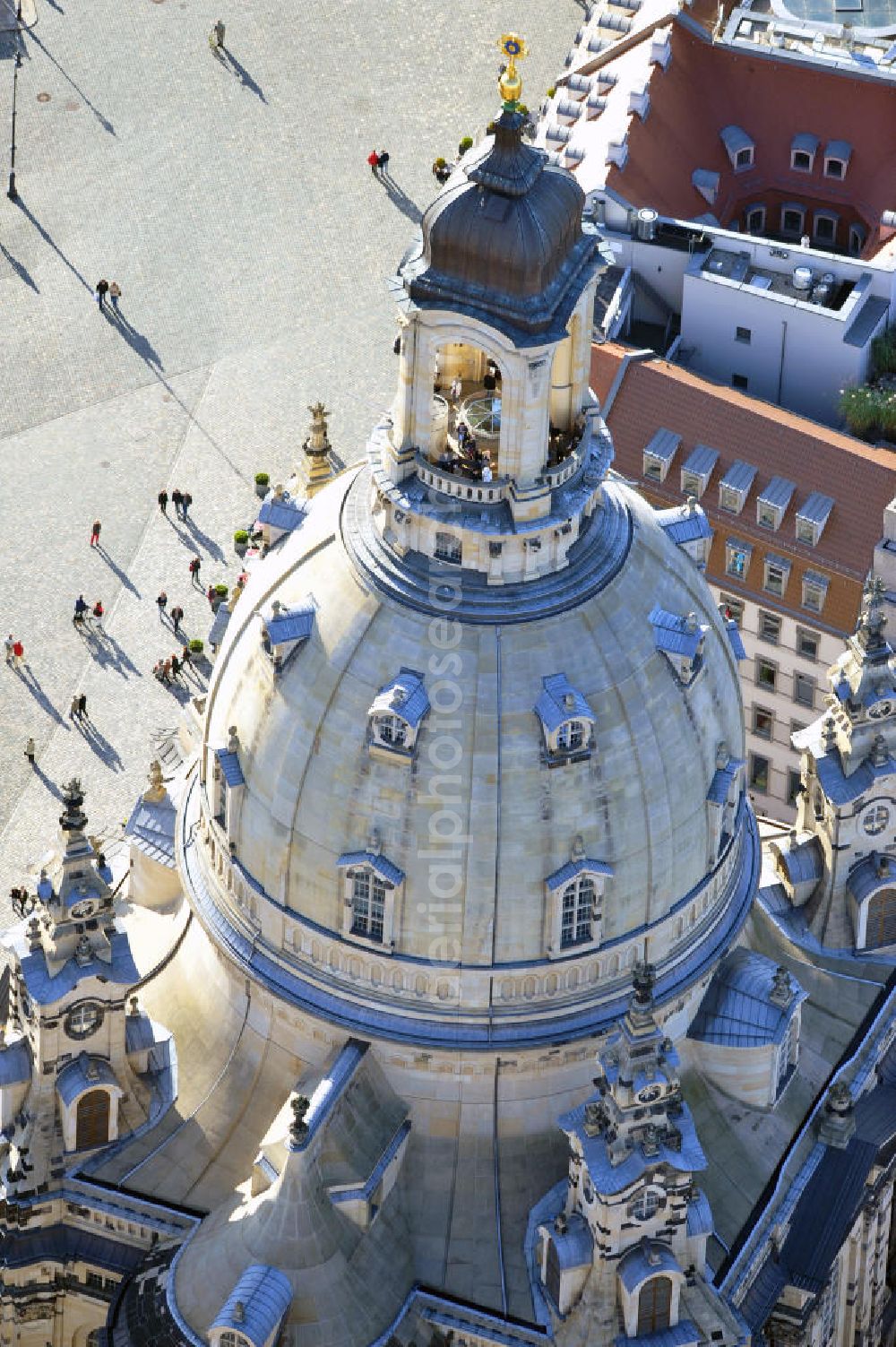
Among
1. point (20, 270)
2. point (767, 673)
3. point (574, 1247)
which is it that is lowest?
point (574, 1247)

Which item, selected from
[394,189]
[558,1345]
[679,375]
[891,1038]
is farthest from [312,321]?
[558,1345]

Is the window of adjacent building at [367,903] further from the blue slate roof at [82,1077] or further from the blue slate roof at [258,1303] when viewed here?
the blue slate roof at [258,1303]

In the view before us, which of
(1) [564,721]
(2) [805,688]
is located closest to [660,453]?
(2) [805,688]

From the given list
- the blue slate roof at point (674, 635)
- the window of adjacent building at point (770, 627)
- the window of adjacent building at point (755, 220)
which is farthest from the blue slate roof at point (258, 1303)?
the window of adjacent building at point (755, 220)

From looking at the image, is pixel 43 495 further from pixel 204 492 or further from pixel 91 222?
pixel 91 222

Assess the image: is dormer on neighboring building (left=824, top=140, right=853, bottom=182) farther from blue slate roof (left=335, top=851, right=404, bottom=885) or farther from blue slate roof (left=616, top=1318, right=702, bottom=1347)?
blue slate roof (left=616, top=1318, right=702, bottom=1347)

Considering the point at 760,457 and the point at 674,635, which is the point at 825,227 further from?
the point at 674,635

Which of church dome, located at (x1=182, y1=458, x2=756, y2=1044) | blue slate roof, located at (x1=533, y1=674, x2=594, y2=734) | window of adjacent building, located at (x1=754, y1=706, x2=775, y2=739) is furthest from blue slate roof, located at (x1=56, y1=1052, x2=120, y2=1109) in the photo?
window of adjacent building, located at (x1=754, y1=706, x2=775, y2=739)
